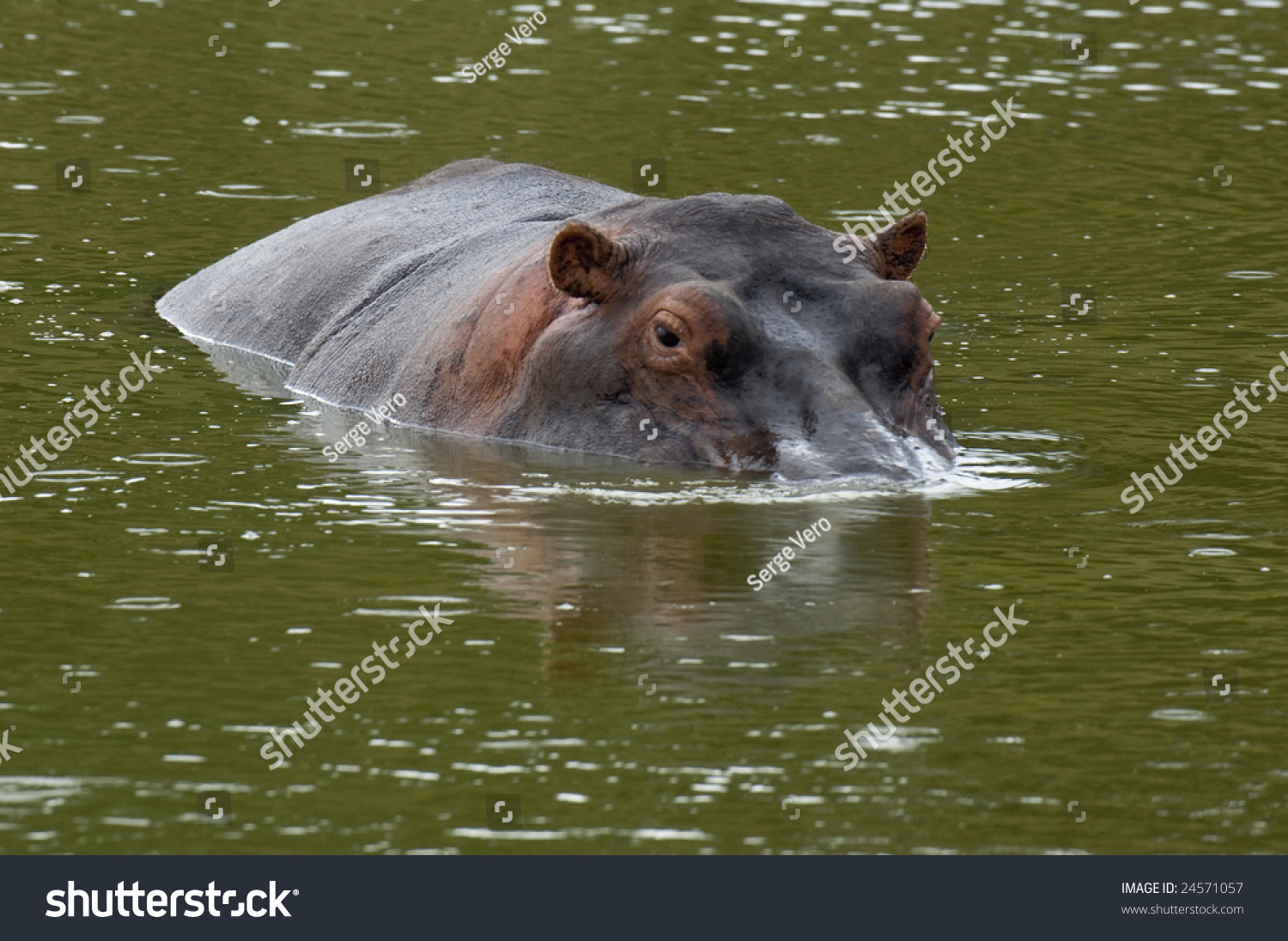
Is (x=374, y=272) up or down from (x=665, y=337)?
down

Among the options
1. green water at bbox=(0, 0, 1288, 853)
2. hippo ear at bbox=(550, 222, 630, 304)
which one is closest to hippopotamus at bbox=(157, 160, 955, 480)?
hippo ear at bbox=(550, 222, 630, 304)

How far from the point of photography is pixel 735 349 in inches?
441

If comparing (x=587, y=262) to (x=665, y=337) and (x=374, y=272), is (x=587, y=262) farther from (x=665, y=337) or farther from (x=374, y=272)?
(x=374, y=272)

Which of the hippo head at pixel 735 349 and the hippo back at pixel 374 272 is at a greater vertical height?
the hippo head at pixel 735 349

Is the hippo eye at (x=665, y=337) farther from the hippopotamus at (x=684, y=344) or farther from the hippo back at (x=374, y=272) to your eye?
the hippo back at (x=374, y=272)

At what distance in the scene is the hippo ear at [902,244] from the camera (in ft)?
40.7

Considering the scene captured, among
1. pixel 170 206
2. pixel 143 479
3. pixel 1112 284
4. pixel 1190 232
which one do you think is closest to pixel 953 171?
pixel 1190 232

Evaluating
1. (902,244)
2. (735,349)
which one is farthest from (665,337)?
(902,244)

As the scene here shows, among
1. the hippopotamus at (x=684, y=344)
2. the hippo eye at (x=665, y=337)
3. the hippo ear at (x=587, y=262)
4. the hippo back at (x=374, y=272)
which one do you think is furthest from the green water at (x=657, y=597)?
Result: the hippo ear at (x=587, y=262)

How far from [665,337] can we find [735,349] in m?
0.38

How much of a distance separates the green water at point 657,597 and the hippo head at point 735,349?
0.27 metres

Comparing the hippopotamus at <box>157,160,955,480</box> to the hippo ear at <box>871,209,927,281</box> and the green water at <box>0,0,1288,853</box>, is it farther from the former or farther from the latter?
the green water at <box>0,0,1288,853</box>

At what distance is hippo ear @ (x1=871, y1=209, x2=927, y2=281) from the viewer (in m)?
12.4

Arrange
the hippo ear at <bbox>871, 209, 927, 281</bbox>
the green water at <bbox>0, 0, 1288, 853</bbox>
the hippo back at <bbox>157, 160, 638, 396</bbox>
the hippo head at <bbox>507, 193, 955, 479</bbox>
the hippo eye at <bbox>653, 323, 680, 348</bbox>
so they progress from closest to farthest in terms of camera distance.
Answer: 1. the green water at <bbox>0, 0, 1288, 853</bbox>
2. the hippo head at <bbox>507, 193, 955, 479</bbox>
3. the hippo eye at <bbox>653, 323, 680, 348</bbox>
4. the hippo ear at <bbox>871, 209, 927, 281</bbox>
5. the hippo back at <bbox>157, 160, 638, 396</bbox>
